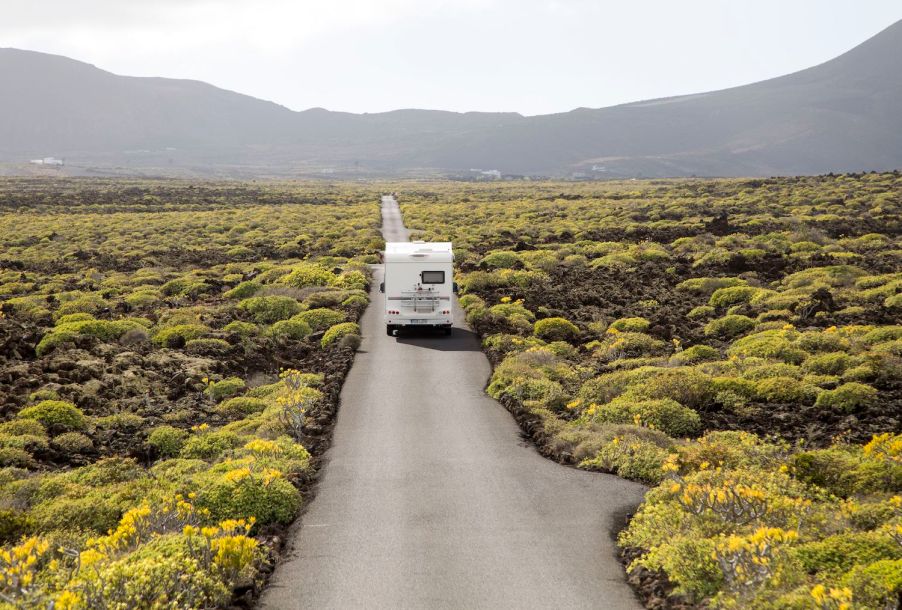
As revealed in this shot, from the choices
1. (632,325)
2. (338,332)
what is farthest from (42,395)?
(632,325)

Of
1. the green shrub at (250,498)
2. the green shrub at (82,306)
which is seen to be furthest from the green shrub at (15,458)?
the green shrub at (82,306)

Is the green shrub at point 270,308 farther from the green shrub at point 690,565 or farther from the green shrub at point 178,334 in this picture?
the green shrub at point 690,565

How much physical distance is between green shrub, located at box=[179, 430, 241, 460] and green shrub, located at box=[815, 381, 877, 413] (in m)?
14.3

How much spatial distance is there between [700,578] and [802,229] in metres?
46.3

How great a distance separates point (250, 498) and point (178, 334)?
15.9m

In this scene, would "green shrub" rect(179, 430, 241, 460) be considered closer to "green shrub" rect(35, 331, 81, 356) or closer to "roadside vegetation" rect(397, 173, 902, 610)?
"roadside vegetation" rect(397, 173, 902, 610)

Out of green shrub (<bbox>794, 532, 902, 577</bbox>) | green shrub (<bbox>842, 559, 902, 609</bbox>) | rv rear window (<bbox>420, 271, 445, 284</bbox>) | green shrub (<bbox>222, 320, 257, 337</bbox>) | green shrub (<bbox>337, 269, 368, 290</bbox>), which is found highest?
rv rear window (<bbox>420, 271, 445, 284</bbox>)

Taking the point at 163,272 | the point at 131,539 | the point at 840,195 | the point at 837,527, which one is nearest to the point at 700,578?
the point at 837,527

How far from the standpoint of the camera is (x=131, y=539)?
10500mm

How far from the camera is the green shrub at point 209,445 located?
15883mm

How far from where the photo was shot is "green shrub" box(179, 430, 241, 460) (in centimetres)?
1588

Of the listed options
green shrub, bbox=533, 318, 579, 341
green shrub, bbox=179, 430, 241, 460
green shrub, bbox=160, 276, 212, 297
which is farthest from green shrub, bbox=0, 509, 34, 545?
green shrub, bbox=160, 276, 212, 297

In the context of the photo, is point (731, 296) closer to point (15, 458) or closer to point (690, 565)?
point (690, 565)

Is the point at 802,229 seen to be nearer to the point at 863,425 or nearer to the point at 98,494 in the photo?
the point at 863,425
